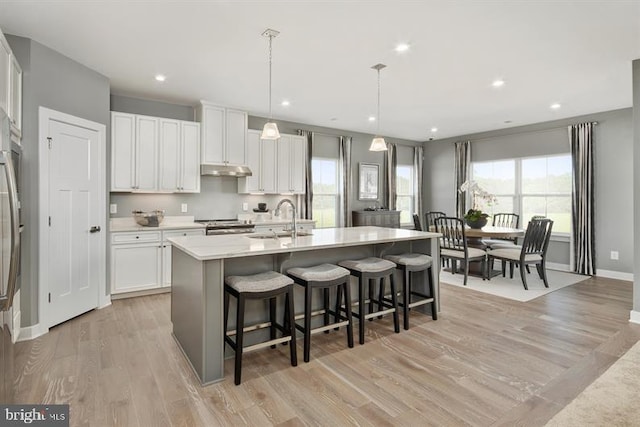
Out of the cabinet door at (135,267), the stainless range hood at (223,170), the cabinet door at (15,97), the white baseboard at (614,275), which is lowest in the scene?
the white baseboard at (614,275)

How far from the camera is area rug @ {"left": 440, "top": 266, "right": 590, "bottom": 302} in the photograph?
4.58m

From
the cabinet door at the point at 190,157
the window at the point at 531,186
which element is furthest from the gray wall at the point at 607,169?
the cabinet door at the point at 190,157

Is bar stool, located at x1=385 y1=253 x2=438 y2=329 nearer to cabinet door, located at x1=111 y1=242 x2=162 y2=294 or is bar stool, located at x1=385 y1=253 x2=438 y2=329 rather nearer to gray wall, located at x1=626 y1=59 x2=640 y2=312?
gray wall, located at x1=626 y1=59 x2=640 y2=312

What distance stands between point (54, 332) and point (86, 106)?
2369 millimetres

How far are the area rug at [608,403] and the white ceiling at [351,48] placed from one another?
2723 millimetres

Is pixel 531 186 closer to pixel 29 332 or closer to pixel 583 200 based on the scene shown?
pixel 583 200

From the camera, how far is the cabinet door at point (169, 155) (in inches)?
186

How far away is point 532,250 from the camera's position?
502 centimetres

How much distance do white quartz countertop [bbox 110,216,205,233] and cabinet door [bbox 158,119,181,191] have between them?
550mm

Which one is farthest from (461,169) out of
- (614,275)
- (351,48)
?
(351,48)

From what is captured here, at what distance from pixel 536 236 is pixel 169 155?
5364 mm

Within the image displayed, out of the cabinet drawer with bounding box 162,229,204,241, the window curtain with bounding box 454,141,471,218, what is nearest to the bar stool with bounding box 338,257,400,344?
the cabinet drawer with bounding box 162,229,204,241

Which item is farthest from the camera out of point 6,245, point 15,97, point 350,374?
point 15,97

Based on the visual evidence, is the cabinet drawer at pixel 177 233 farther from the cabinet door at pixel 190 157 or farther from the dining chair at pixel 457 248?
the dining chair at pixel 457 248
